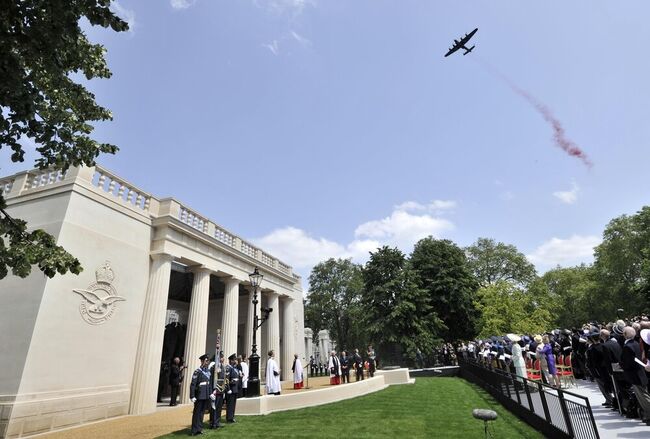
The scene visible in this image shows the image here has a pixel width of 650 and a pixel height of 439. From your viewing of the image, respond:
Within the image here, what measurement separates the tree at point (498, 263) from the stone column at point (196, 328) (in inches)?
2043

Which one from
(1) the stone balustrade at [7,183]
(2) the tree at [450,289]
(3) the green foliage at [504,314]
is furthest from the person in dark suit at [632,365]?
(2) the tree at [450,289]

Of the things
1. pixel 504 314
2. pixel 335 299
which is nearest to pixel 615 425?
pixel 504 314

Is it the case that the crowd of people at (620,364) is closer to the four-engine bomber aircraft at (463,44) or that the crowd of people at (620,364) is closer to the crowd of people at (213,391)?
the crowd of people at (213,391)

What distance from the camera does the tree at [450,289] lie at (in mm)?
44812

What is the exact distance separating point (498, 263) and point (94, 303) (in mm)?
62603

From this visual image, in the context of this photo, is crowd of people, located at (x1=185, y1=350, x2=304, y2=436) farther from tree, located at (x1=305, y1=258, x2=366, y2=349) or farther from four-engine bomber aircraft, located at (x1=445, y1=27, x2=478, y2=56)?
tree, located at (x1=305, y1=258, x2=366, y2=349)

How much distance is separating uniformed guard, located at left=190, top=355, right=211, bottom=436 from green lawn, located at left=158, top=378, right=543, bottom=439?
416mm

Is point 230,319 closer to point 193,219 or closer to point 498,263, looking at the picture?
point 193,219

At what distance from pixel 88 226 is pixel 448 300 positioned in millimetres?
39907

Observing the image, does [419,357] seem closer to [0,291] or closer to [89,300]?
[89,300]

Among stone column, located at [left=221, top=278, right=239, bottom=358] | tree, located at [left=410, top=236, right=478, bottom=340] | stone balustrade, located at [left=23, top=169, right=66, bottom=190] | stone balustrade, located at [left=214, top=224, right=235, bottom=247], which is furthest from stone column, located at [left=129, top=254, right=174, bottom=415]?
tree, located at [left=410, top=236, right=478, bottom=340]

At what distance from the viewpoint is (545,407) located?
809cm

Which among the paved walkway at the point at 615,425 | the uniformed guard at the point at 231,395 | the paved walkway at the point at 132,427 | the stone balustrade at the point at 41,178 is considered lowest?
the paved walkway at the point at 615,425

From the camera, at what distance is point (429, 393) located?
1727 cm
